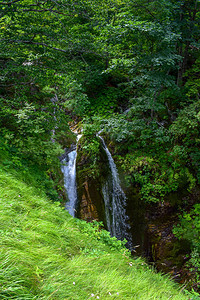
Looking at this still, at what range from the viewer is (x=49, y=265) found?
1.50 m

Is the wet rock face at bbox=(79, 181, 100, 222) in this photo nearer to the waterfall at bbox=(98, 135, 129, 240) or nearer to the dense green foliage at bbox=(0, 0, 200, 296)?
the waterfall at bbox=(98, 135, 129, 240)

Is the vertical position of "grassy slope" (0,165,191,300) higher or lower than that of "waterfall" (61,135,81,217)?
higher

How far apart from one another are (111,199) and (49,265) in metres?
5.36

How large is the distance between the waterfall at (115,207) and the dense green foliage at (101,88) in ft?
2.32

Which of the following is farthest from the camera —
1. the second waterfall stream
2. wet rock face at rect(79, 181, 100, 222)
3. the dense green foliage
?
the second waterfall stream

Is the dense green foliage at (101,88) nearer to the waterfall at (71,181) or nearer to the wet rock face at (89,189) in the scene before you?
the wet rock face at (89,189)

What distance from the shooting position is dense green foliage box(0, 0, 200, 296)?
3.94 meters

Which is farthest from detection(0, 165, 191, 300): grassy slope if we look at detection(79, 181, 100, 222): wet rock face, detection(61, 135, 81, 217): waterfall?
detection(61, 135, 81, 217): waterfall

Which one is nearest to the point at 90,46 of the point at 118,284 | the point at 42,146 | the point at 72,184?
the point at 42,146

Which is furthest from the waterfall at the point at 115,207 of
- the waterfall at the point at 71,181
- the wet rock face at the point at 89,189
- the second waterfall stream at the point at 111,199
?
the waterfall at the point at 71,181

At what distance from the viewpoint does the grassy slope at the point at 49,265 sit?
119 centimetres

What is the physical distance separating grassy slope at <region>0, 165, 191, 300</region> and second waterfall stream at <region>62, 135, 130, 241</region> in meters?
3.88

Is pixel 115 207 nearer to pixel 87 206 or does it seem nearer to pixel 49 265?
pixel 87 206

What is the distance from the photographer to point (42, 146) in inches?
158
